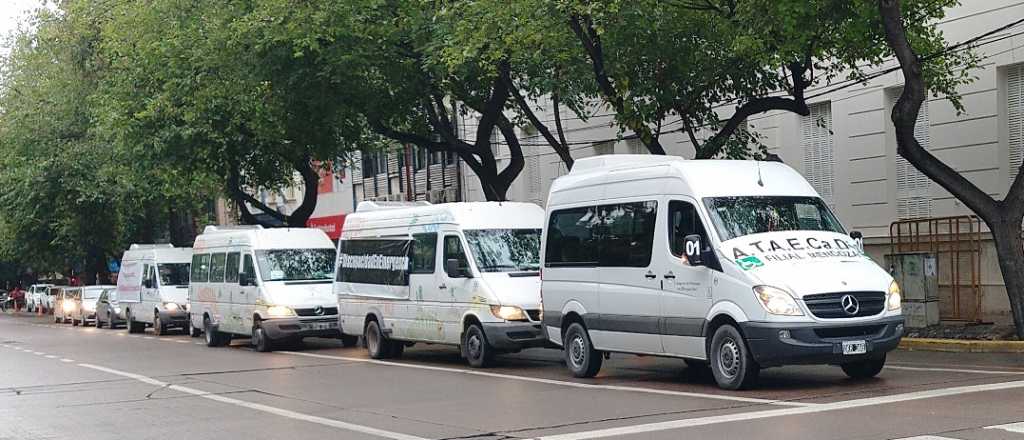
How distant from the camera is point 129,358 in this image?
2373 centimetres

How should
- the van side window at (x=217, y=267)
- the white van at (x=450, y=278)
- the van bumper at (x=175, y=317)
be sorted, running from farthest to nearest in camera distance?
the van bumper at (x=175, y=317), the van side window at (x=217, y=267), the white van at (x=450, y=278)

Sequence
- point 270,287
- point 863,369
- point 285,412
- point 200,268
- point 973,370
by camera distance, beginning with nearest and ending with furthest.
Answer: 1. point 285,412
2. point 863,369
3. point 973,370
4. point 270,287
5. point 200,268

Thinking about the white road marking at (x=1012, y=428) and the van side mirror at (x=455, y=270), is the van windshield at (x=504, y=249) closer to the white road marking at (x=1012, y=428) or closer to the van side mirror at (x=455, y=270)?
the van side mirror at (x=455, y=270)

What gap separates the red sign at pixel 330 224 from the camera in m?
47.3

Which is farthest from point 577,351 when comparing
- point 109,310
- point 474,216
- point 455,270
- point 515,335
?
point 109,310

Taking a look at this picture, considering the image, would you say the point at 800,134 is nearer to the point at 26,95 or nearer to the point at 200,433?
the point at 200,433

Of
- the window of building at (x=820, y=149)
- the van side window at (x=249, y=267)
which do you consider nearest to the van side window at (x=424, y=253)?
the van side window at (x=249, y=267)

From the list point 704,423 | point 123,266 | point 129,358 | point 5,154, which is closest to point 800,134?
point 129,358

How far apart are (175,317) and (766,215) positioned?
2321cm

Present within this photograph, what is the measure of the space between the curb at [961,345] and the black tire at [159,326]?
21.3 meters

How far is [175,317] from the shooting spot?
33.6m

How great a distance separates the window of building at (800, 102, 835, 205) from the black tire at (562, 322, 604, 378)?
10.5 m

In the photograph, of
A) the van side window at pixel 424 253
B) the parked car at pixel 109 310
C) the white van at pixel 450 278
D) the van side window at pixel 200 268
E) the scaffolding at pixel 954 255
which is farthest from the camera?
the parked car at pixel 109 310

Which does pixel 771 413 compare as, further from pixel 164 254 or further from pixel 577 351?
pixel 164 254
